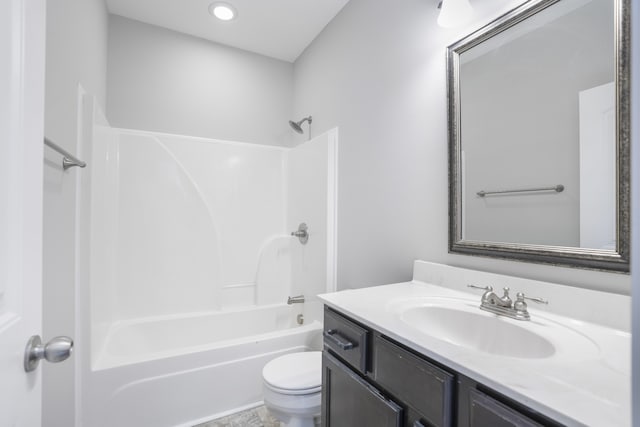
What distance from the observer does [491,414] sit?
57 cm

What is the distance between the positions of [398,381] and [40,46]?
1.14 meters

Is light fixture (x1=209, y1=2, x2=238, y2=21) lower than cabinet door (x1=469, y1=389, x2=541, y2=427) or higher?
higher

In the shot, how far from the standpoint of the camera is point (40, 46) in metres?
0.59

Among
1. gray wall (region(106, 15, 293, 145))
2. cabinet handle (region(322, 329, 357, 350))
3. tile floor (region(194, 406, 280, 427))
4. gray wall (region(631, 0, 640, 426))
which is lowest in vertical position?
tile floor (region(194, 406, 280, 427))

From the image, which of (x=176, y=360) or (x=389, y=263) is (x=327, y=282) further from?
(x=176, y=360)

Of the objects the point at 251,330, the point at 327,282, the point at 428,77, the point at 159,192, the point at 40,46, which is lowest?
the point at 251,330

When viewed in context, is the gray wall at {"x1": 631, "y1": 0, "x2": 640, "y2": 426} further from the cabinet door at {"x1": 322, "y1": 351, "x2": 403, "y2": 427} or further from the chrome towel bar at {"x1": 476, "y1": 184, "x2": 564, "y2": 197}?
the chrome towel bar at {"x1": 476, "y1": 184, "x2": 564, "y2": 197}

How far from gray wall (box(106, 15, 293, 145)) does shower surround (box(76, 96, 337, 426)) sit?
13cm

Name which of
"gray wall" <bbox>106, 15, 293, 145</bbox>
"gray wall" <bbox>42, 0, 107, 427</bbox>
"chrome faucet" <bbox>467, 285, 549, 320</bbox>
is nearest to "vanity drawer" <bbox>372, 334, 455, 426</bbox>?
"chrome faucet" <bbox>467, 285, 549, 320</bbox>

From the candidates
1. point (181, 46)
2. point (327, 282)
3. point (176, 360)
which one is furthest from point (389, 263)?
point (181, 46)

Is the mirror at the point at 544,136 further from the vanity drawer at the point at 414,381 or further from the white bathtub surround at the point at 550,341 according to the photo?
the vanity drawer at the point at 414,381

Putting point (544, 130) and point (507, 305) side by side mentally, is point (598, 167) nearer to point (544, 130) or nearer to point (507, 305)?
point (544, 130)

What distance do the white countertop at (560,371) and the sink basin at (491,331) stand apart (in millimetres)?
22

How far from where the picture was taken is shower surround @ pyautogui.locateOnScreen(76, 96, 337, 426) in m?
1.54
